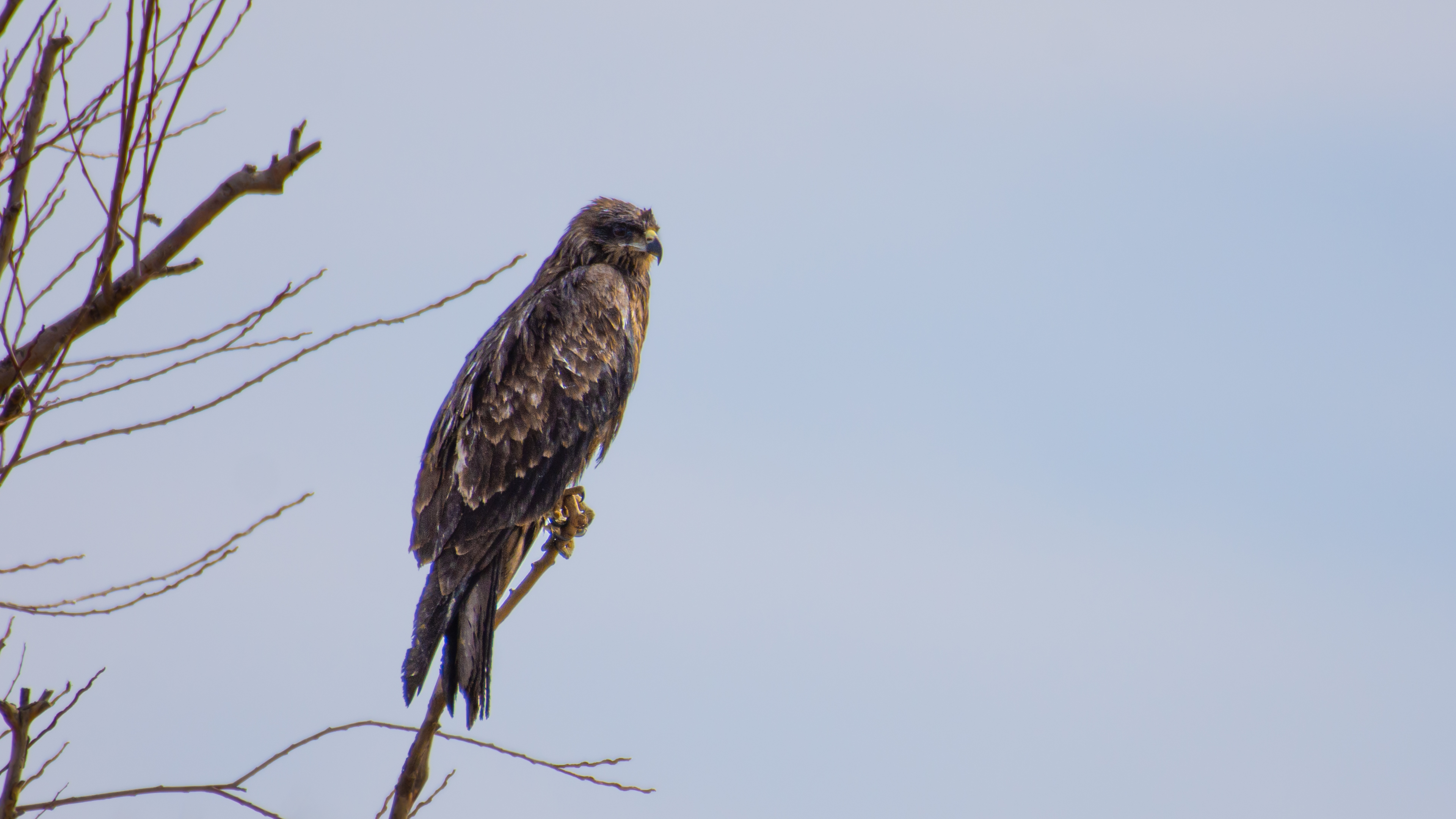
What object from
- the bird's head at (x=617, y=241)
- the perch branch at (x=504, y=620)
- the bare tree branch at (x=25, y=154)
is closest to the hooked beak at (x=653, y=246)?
the bird's head at (x=617, y=241)

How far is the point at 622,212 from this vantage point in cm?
713

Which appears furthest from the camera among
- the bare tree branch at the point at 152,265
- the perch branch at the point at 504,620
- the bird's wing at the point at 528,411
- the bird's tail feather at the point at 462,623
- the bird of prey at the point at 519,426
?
the bird's wing at the point at 528,411

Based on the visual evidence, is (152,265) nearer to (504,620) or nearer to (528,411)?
(504,620)

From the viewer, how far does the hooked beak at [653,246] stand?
22.9ft

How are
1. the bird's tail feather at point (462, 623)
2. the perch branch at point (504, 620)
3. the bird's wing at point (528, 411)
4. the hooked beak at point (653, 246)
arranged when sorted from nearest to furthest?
the perch branch at point (504, 620), the bird's tail feather at point (462, 623), the bird's wing at point (528, 411), the hooked beak at point (653, 246)

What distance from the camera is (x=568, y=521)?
19.6 ft

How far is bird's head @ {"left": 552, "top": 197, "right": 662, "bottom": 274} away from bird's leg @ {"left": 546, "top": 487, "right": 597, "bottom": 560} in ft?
5.27

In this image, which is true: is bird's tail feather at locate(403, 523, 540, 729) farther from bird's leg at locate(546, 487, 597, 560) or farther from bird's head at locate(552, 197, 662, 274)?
bird's head at locate(552, 197, 662, 274)

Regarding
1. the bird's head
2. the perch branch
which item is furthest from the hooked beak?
the perch branch

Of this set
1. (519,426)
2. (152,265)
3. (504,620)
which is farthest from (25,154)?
(519,426)

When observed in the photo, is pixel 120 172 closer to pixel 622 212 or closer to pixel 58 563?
pixel 58 563

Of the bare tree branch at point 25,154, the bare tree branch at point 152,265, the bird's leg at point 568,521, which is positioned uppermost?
the bird's leg at point 568,521

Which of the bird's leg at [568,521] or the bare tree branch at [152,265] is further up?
the bird's leg at [568,521]

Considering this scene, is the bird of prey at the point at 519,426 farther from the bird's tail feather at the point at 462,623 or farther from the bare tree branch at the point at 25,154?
the bare tree branch at the point at 25,154
